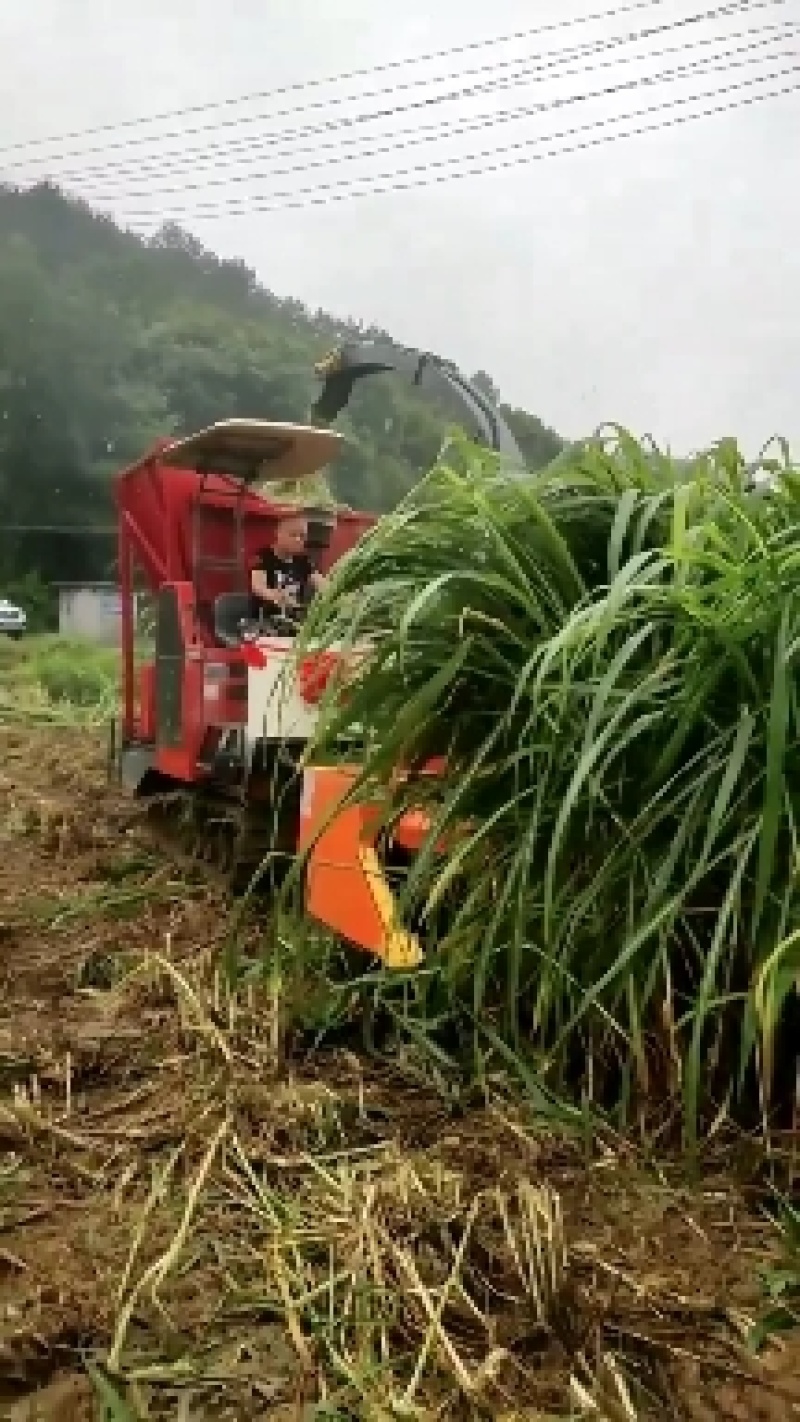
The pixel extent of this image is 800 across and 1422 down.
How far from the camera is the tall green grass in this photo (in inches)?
87.0

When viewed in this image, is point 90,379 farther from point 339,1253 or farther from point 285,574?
point 339,1253

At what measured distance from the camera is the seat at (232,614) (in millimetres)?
6758

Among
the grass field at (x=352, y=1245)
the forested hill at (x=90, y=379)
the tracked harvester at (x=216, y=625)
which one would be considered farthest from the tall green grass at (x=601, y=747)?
the forested hill at (x=90, y=379)

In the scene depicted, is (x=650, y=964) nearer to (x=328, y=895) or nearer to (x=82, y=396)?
(x=328, y=895)

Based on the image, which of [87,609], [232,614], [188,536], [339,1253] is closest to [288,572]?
[232,614]

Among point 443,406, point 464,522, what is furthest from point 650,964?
point 443,406

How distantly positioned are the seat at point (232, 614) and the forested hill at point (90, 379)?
2577 centimetres

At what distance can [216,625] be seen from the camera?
22.3 feet

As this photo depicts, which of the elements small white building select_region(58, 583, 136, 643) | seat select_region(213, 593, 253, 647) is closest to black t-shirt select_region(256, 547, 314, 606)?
seat select_region(213, 593, 253, 647)

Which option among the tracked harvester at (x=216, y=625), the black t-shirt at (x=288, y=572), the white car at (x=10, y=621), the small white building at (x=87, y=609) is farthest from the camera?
the small white building at (x=87, y=609)

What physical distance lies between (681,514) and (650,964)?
699 mm

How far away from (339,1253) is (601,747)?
793 mm

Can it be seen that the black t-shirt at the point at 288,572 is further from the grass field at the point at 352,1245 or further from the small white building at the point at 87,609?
the small white building at the point at 87,609

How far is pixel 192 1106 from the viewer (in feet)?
Result: 8.77
